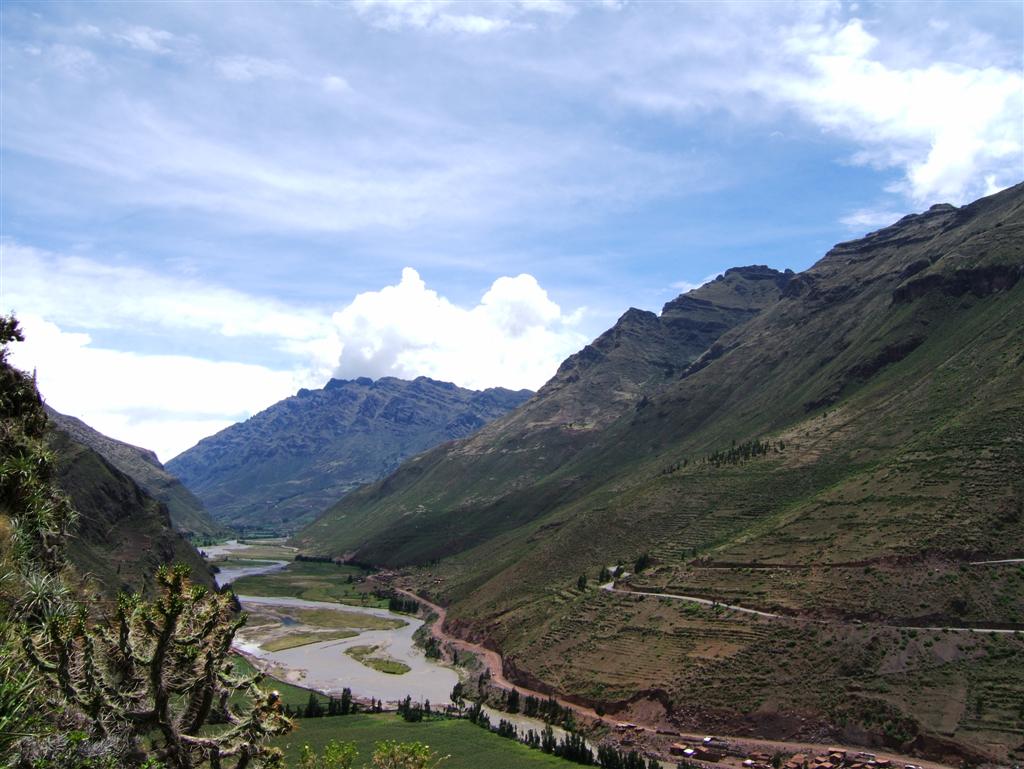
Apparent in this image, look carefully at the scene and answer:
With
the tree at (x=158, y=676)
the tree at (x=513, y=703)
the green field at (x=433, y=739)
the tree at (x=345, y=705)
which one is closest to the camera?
the tree at (x=158, y=676)

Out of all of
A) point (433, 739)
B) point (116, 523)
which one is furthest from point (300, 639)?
point (433, 739)

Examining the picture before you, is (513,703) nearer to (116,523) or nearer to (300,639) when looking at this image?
(300,639)

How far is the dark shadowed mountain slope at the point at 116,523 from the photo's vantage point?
4806 inches

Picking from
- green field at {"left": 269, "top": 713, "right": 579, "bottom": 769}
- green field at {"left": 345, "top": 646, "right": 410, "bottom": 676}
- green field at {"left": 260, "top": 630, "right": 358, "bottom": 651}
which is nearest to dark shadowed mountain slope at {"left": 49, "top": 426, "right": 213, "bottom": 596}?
green field at {"left": 260, "top": 630, "right": 358, "bottom": 651}

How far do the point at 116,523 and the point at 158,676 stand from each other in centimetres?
14326

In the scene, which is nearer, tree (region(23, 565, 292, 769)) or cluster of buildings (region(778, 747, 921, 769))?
tree (region(23, 565, 292, 769))

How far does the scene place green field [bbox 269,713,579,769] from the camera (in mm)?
69250

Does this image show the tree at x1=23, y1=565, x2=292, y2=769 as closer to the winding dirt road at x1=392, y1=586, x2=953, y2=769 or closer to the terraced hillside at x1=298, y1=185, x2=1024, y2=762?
the winding dirt road at x1=392, y1=586, x2=953, y2=769

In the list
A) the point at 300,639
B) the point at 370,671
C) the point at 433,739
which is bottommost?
the point at 300,639

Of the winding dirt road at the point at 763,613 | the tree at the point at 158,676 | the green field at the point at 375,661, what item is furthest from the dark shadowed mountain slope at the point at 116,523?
the tree at the point at 158,676

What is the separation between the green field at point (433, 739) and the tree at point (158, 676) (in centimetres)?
5060

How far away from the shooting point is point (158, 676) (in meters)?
17.3

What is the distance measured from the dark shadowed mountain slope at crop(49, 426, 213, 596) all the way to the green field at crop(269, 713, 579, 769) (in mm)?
47411

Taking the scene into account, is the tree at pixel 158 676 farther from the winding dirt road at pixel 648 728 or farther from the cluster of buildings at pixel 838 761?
the winding dirt road at pixel 648 728
